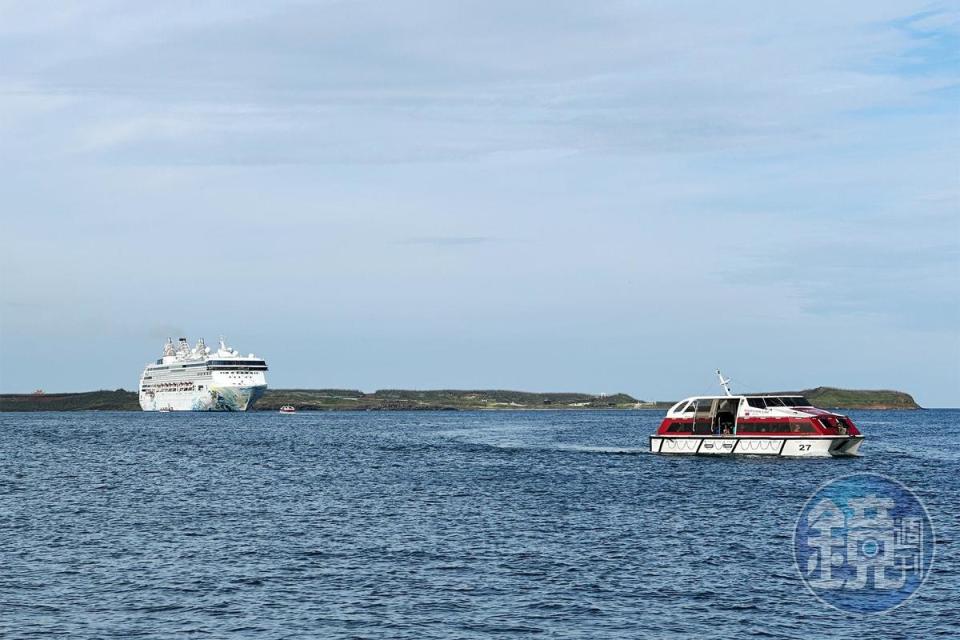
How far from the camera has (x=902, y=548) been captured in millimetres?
46938

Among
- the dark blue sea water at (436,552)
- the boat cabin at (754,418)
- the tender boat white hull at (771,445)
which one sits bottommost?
the dark blue sea water at (436,552)

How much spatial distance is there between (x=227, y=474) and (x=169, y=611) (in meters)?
53.9

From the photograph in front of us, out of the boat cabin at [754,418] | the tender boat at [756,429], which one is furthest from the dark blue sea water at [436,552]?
the boat cabin at [754,418]

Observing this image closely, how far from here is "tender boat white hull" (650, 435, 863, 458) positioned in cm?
9100

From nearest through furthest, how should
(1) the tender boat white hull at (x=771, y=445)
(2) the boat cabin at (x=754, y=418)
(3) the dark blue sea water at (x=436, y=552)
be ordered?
(3) the dark blue sea water at (x=436, y=552)
(1) the tender boat white hull at (x=771, y=445)
(2) the boat cabin at (x=754, y=418)

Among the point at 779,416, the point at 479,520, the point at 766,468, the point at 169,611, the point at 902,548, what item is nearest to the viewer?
the point at 169,611

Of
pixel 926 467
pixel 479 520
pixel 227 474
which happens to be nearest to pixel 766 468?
pixel 926 467

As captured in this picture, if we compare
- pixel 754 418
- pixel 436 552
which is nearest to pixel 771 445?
pixel 754 418

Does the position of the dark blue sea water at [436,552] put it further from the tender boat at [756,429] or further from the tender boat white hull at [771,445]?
the tender boat at [756,429]

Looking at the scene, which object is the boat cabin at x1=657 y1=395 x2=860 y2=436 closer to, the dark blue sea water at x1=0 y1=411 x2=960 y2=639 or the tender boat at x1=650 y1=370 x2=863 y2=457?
the tender boat at x1=650 y1=370 x2=863 y2=457

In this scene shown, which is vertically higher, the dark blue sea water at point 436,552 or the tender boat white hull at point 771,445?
the tender boat white hull at point 771,445

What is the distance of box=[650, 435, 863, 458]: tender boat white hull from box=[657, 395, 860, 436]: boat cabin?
529mm

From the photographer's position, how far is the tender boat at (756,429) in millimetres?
91250

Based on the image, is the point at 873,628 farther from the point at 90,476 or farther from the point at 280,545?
the point at 90,476
